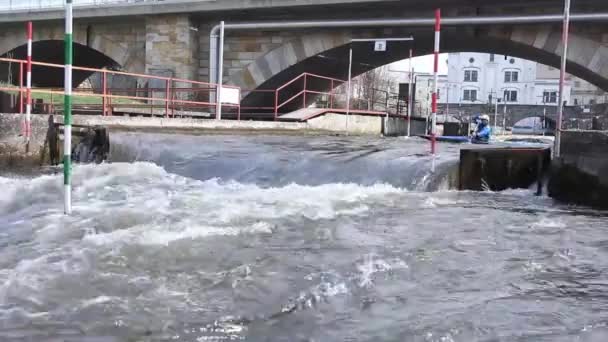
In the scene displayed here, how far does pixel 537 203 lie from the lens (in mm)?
6629

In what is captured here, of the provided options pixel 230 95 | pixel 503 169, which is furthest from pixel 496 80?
pixel 503 169

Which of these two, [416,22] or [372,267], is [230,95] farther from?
[372,267]

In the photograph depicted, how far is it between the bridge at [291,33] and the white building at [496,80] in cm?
5786

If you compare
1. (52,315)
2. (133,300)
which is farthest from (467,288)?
(52,315)

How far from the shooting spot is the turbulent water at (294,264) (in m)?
2.78

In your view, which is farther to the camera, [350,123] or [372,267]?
[350,123]

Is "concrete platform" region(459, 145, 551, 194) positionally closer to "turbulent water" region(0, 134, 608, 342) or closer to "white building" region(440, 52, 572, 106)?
"turbulent water" region(0, 134, 608, 342)

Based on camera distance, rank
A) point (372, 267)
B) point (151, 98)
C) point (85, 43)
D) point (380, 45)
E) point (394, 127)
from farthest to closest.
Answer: point (85, 43), point (394, 127), point (380, 45), point (151, 98), point (372, 267)

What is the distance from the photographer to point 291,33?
23.3 metres

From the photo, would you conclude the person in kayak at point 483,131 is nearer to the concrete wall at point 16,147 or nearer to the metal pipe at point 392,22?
the metal pipe at point 392,22

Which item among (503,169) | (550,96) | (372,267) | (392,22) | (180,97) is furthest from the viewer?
(550,96)

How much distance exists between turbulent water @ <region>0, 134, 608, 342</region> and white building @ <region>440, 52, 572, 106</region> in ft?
252

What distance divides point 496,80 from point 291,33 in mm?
64868

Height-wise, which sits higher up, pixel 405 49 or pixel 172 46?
pixel 405 49
